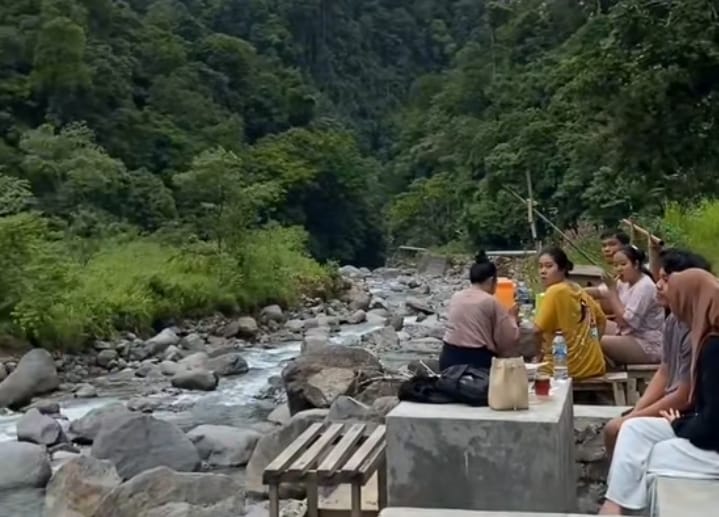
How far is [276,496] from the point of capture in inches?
153

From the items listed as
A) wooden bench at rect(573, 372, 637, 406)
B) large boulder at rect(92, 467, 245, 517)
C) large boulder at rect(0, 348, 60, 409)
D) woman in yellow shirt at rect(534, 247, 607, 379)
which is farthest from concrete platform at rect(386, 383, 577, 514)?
large boulder at rect(0, 348, 60, 409)

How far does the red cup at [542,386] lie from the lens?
395 centimetres

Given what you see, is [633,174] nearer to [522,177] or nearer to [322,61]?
[522,177]

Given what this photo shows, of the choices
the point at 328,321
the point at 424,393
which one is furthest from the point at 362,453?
the point at 328,321

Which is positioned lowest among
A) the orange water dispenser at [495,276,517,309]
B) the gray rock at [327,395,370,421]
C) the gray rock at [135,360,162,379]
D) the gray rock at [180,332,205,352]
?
the gray rock at [180,332,205,352]

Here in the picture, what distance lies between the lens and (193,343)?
52.5 ft

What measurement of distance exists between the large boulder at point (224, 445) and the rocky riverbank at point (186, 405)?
0.4 inches

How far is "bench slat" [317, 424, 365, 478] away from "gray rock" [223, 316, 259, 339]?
13123mm

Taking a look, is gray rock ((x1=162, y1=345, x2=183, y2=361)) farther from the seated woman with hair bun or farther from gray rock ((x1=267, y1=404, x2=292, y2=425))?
the seated woman with hair bun

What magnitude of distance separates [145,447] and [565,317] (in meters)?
3.57

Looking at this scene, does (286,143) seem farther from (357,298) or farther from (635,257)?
(635,257)

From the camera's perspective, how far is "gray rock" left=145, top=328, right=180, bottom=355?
593 inches

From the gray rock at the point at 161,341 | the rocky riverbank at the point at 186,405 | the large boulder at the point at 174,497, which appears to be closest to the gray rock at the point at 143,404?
the rocky riverbank at the point at 186,405

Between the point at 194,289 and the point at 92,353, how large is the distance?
4250 millimetres
